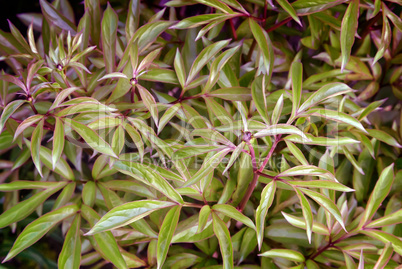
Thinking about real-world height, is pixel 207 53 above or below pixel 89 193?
above

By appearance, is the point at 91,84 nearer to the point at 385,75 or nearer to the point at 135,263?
the point at 135,263

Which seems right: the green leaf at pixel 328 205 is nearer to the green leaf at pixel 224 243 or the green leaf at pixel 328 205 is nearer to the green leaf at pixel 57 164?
the green leaf at pixel 224 243

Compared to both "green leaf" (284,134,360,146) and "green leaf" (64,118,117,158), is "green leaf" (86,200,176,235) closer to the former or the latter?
"green leaf" (64,118,117,158)

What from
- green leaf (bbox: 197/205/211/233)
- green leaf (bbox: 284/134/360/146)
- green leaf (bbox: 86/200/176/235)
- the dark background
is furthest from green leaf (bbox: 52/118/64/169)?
the dark background

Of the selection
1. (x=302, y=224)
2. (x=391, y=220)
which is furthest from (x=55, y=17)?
(x=391, y=220)

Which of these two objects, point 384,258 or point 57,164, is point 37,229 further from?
point 384,258

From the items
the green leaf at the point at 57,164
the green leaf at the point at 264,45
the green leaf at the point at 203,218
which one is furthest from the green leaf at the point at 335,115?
the green leaf at the point at 57,164

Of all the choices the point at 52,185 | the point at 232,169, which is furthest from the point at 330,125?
the point at 52,185
